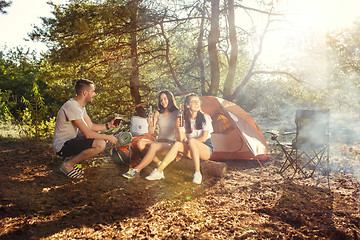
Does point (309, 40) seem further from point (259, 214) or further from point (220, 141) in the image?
point (259, 214)

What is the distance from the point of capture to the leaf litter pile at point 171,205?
265 centimetres

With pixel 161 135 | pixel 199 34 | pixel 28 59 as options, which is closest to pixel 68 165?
pixel 161 135

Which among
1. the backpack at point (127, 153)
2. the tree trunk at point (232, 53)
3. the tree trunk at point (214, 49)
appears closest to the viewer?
the backpack at point (127, 153)

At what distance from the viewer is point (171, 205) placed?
3363mm

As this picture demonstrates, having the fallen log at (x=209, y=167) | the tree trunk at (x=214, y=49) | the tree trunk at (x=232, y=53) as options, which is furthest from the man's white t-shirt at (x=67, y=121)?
the tree trunk at (x=232, y=53)

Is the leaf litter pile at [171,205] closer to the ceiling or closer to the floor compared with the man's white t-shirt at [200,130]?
closer to the floor

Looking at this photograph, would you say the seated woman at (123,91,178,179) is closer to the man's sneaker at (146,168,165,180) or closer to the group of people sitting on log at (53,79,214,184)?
the group of people sitting on log at (53,79,214,184)

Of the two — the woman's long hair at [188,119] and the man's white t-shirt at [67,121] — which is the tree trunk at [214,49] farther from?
the man's white t-shirt at [67,121]

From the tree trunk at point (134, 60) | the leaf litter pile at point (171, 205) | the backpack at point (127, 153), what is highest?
the tree trunk at point (134, 60)

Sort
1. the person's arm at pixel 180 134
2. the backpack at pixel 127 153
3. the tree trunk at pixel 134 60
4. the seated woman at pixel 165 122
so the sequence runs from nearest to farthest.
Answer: the person's arm at pixel 180 134
the seated woman at pixel 165 122
the backpack at pixel 127 153
the tree trunk at pixel 134 60

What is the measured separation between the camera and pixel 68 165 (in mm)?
3988

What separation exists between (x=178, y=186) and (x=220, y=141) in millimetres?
2502

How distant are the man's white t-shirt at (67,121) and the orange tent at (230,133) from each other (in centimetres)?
325

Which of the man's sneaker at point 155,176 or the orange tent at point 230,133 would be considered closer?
the man's sneaker at point 155,176
